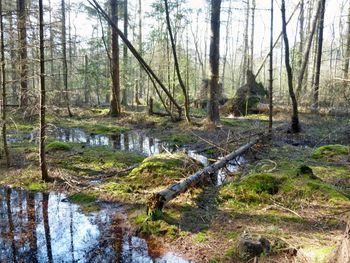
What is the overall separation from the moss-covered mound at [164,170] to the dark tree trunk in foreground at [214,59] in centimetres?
725

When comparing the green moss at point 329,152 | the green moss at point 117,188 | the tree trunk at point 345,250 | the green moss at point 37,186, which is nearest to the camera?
the tree trunk at point 345,250

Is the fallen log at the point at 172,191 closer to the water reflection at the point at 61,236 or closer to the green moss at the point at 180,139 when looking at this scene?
the water reflection at the point at 61,236

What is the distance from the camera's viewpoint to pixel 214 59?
50.2 ft

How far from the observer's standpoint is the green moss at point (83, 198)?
7.46m

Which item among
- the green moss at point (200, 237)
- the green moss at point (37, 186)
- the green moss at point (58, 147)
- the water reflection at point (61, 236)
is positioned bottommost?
the water reflection at point (61, 236)

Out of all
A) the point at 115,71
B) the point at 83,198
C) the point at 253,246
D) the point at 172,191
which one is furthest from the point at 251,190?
the point at 115,71

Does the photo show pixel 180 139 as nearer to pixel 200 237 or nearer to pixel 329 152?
pixel 329 152

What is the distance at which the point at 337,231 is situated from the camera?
5262 millimetres

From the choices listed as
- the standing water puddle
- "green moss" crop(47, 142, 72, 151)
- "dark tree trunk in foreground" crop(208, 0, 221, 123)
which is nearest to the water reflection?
"green moss" crop(47, 142, 72, 151)

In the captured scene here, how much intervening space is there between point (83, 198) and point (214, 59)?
1010 centimetres

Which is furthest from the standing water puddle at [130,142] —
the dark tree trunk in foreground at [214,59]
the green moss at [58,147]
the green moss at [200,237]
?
the green moss at [200,237]

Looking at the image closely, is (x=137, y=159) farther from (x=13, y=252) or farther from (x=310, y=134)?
(x=310, y=134)

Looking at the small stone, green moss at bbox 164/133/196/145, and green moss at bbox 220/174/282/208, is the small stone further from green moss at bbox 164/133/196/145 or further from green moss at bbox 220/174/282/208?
green moss at bbox 164/133/196/145

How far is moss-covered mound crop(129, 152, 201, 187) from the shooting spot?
7895 mm
